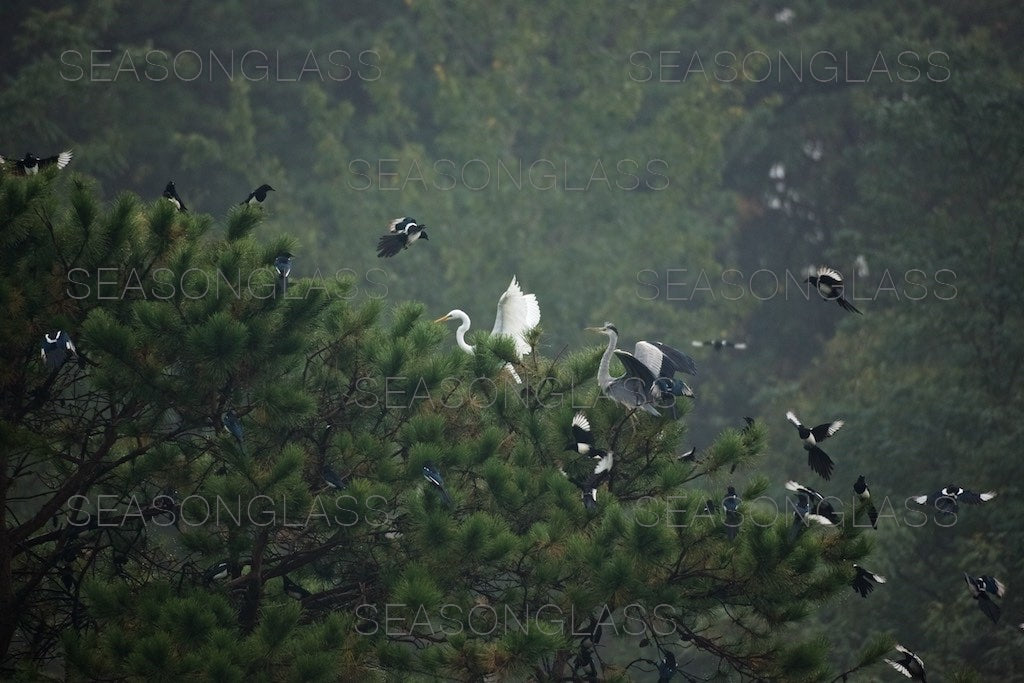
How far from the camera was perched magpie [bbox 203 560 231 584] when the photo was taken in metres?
7.21

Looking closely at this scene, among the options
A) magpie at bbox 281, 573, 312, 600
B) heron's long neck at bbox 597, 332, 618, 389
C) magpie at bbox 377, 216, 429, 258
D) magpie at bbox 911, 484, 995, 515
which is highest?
magpie at bbox 377, 216, 429, 258

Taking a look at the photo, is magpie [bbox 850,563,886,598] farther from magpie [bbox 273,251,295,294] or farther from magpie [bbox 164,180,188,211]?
magpie [bbox 164,180,188,211]

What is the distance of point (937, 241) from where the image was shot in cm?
1661

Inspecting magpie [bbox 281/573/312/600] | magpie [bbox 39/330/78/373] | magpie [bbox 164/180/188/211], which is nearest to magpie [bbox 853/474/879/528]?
magpie [bbox 281/573/312/600]

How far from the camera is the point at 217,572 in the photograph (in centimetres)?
724

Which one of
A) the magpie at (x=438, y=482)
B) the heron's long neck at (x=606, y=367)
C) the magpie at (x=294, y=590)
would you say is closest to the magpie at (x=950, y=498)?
the heron's long neck at (x=606, y=367)

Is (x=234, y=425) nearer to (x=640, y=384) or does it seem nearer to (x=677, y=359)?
(x=640, y=384)

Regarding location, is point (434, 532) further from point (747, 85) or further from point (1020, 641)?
point (747, 85)

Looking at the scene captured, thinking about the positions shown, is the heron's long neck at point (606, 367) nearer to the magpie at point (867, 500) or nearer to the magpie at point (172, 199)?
the magpie at point (867, 500)

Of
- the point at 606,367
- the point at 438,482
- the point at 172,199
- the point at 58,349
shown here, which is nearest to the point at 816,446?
the point at 606,367

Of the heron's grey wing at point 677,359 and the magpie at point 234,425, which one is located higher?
the magpie at point 234,425

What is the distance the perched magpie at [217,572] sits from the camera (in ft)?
23.7

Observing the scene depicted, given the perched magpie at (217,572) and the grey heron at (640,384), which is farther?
the grey heron at (640,384)

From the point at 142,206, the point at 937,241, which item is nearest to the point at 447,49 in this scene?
the point at 937,241
